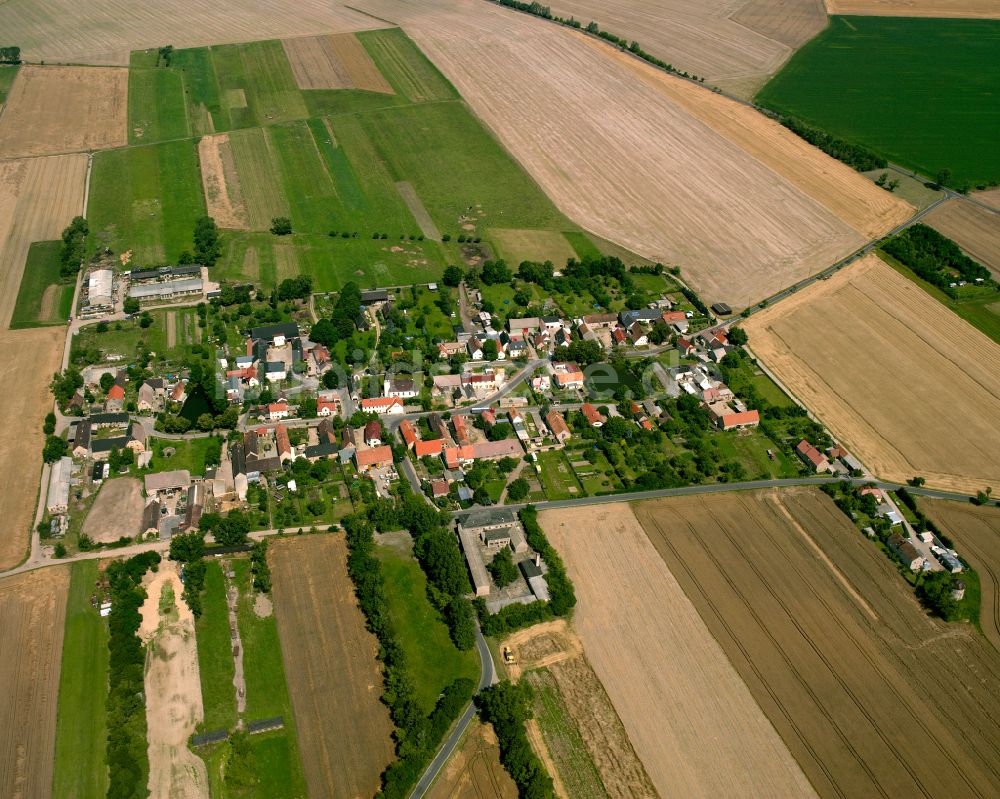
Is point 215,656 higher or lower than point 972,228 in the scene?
lower

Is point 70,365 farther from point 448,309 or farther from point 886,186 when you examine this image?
point 886,186

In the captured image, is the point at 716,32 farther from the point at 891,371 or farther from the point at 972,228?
the point at 891,371

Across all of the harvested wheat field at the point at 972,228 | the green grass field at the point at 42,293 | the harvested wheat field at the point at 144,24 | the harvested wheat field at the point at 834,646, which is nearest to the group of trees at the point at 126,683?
the harvested wheat field at the point at 834,646

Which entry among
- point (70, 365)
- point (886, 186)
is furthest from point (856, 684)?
point (886, 186)

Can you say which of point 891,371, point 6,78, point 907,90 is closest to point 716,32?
point 907,90

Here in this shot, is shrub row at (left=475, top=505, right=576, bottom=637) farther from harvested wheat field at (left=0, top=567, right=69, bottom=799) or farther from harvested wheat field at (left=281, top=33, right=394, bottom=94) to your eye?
harvested wheat field at (left=281, top=33, right=394, bottom=94)

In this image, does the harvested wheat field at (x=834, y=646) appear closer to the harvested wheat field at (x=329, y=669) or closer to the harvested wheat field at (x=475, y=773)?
the harvested wheat field at (x=475, y=773)
